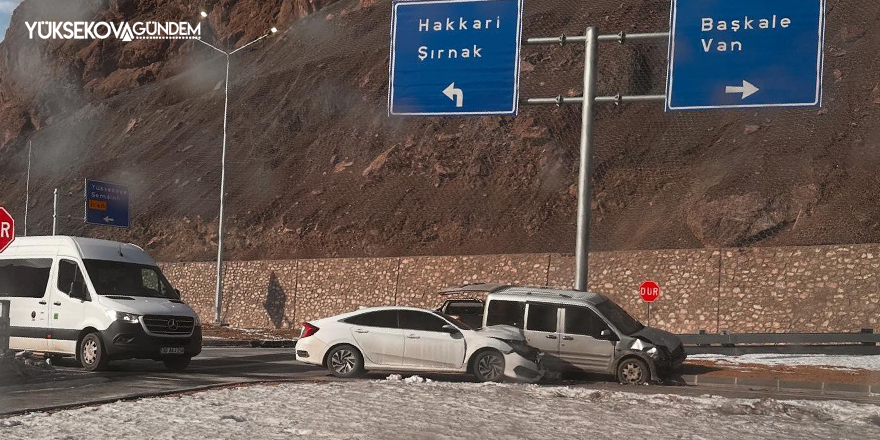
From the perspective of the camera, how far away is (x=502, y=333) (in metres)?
16.2

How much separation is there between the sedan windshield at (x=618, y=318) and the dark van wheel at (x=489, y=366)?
7.45ft

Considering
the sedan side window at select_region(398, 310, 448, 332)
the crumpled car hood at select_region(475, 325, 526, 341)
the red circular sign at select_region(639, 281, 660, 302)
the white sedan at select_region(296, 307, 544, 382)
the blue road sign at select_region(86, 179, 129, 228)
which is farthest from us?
the blue road sign at select_region(86, 179, 129, 228)

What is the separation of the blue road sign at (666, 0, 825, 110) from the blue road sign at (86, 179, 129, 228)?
102 feet

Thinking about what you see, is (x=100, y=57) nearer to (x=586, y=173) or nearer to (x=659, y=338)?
(x=586, y=173)

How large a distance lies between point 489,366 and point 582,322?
212cm

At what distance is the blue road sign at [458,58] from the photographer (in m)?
20.5

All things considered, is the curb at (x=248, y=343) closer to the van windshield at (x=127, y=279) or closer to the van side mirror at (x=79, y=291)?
the van windshield at (x=127, y=279)

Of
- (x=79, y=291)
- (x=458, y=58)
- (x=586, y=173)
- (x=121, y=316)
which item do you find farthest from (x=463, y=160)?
(x=121, y=316)

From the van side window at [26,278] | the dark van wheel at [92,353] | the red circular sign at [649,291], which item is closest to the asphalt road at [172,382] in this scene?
the dark van wheel at [92,353]

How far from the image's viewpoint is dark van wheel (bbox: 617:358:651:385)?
16.4m

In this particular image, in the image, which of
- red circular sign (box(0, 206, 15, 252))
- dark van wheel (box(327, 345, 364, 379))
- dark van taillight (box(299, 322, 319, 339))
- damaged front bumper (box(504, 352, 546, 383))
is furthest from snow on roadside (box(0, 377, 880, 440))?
red circular sign (box(0, 206, 15, 252))

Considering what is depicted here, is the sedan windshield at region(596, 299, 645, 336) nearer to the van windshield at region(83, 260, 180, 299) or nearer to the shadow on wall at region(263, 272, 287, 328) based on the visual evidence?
the van windshield at region(83, 260, 180, 299)

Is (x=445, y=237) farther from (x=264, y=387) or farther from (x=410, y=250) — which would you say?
(x=264, y=387)

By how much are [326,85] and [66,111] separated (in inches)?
1199
